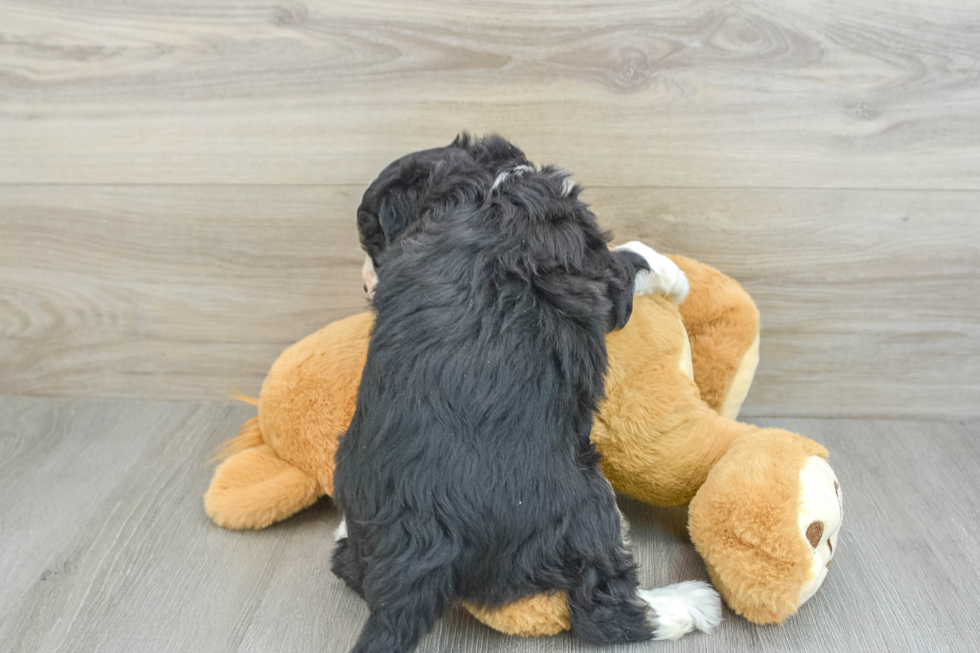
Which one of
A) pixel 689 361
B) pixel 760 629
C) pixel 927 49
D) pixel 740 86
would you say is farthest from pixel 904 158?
pixel 760 629

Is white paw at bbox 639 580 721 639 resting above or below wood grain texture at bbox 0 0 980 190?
below

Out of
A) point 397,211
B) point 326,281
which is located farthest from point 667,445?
point 326,281

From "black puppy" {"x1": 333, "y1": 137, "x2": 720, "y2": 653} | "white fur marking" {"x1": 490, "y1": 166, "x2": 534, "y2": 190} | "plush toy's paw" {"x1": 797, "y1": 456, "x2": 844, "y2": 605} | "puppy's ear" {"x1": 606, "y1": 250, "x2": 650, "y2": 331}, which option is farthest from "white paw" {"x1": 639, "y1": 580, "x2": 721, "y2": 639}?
"white fur marking" {"x1": 490, "y1": 166, "x2": 534, "y2": 190}

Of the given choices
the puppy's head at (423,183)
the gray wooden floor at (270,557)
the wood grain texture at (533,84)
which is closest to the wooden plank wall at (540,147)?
the wood grain texture at (533,84)

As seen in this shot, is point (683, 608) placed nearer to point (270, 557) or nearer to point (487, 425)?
point (487, 425)

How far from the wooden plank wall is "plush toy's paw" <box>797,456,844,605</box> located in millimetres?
471

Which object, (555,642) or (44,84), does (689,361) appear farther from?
Answer: (44,84)

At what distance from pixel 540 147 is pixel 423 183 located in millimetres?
379

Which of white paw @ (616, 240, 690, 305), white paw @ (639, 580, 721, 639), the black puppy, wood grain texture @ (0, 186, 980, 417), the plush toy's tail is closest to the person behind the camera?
the black puppy

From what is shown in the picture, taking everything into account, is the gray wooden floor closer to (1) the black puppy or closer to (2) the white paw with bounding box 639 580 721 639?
(2) the white paw with bounding box 639 580 721 639

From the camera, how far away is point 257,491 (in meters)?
1.07

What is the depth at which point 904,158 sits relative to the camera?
1.17 meters

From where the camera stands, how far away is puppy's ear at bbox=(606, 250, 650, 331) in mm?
853

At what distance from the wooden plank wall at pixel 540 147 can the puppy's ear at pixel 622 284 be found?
312mm
